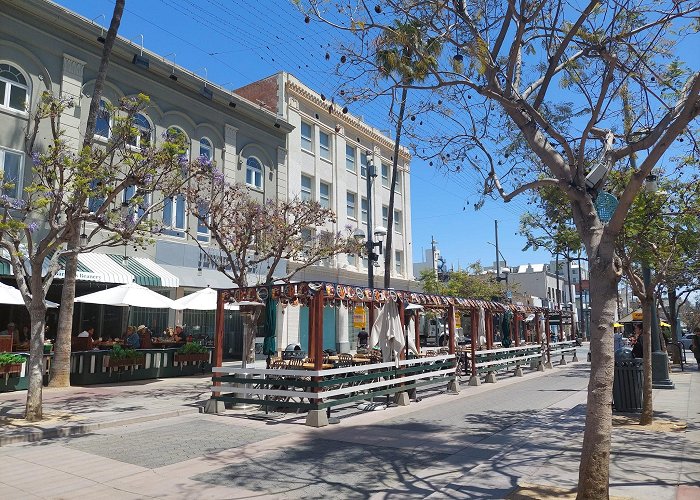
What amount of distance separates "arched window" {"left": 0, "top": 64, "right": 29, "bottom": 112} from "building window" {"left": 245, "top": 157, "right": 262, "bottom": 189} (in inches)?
404

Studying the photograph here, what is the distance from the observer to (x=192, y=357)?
19.6 metres

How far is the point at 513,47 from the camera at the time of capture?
737cm

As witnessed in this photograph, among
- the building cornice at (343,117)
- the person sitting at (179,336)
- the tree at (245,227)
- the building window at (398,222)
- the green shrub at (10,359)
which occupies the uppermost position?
the building cornice at (343,117)

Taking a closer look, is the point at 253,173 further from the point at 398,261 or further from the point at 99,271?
the point at 398,261

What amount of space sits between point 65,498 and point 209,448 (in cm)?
272

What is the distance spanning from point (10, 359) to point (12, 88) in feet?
30.8

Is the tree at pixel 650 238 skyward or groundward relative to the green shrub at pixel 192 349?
skyward

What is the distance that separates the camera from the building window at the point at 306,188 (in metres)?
30.8

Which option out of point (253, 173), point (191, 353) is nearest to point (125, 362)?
point (191, 353)

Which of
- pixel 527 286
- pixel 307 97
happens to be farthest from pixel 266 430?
pixel 527 286

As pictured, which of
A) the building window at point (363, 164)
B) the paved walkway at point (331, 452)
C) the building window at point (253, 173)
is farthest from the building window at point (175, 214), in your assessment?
the building window at point (363, 164)

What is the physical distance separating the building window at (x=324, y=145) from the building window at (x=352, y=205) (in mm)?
2983

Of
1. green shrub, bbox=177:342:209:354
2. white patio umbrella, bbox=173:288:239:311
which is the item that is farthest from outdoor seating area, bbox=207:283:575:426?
green shrub, bbox=177:342:209:354

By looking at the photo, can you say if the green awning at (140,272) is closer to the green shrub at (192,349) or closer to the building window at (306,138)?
the green shrub at (192,349)
